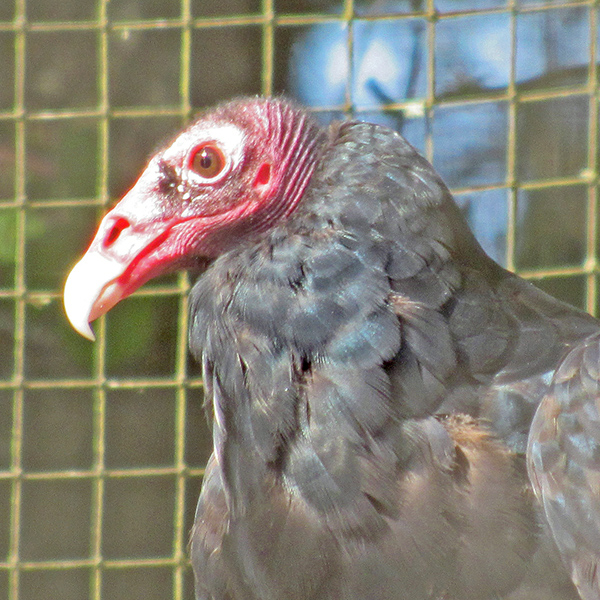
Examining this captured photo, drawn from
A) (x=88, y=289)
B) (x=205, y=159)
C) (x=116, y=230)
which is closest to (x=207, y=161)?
(x=205, y=159)

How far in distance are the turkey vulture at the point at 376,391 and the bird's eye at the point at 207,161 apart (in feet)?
0.26

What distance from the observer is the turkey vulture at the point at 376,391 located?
3.98 ft

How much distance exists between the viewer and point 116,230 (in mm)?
1463

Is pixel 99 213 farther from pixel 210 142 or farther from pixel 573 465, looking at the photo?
pixel 573 465

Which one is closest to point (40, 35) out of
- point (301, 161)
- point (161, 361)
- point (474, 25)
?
point (161, 361)

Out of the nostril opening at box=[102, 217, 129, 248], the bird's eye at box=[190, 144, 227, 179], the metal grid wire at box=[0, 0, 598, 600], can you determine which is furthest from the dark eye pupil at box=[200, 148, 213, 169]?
the metal grid wire at box=[0, 0, 598, 600]

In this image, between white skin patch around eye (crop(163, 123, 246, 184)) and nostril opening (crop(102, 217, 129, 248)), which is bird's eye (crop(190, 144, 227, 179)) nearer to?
white skin patch around eye (crop(163, 123, 246, 184))

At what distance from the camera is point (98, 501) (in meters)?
2.53

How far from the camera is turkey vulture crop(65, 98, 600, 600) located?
1.21 m

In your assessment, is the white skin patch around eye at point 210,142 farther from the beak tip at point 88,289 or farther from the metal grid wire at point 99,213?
the metal grid wire at point 99,213

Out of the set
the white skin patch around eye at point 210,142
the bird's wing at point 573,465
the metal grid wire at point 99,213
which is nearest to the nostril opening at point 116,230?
the white skin patch around eye at point 210,142

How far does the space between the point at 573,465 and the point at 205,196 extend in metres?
0.75

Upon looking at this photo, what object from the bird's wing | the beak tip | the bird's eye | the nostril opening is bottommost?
the bird's wing

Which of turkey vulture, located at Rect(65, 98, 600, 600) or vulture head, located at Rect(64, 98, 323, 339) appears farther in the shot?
vulture head, located at Rect(64, 98, 323, 339)
